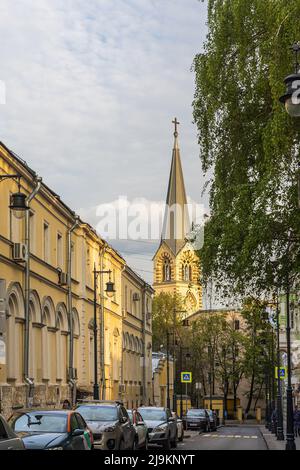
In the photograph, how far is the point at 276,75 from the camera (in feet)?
62.1

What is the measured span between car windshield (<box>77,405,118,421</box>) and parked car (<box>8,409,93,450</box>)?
160 inches

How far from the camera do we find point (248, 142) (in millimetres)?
21453

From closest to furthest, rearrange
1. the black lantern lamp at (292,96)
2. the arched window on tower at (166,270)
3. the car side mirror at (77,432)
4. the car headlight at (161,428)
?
the black lantern lamp at (292,96), the car side mirror at (77,432), the car headlight at (161,428), the arched window on tower at (166,270)

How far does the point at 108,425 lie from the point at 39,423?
175 inches

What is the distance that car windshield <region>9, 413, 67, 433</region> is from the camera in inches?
658

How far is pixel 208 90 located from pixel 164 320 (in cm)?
9521

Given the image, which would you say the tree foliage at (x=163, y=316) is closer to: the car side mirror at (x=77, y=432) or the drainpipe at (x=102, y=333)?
the drainpipe at (x=102, y=333)

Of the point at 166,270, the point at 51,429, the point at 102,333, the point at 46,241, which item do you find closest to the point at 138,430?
the point at 51,429

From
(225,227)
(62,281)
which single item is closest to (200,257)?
(225,227)

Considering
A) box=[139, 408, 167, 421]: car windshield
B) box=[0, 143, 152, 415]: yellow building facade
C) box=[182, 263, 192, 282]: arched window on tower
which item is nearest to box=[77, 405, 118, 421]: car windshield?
box=[0, 143, 152, 415]: yellow building facade

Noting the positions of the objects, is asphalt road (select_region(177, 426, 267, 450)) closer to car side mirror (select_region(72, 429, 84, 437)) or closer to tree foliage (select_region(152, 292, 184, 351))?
car side mirror (select_region(72, 429, 84, 437))

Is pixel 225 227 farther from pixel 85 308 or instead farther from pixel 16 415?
pixel 85 308

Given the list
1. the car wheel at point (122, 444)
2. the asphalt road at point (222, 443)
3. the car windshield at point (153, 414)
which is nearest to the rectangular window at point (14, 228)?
the car windshield at point (153, 414)

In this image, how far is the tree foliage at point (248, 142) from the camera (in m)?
19.0
